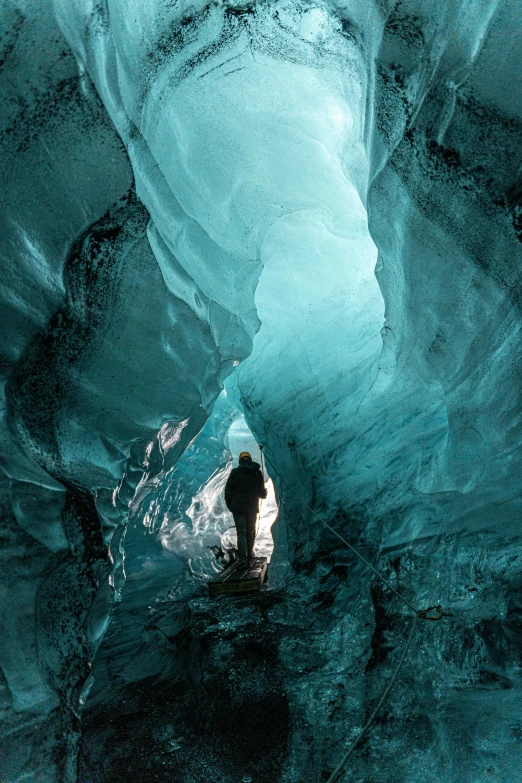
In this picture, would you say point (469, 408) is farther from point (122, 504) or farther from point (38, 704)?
point (38, 704)

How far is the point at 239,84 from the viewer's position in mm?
2945

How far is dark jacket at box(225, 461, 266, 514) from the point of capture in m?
5.76

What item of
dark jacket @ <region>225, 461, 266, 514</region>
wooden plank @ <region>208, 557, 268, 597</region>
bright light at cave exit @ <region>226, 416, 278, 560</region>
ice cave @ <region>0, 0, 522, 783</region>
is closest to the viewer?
ice cave @ <region>0, 0, 522, 783</region>

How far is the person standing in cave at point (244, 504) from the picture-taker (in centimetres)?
577

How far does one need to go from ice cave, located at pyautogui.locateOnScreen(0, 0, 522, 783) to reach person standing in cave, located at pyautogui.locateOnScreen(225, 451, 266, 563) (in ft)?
5.08

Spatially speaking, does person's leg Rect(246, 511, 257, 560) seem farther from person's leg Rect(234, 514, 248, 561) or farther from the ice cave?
the ice cave

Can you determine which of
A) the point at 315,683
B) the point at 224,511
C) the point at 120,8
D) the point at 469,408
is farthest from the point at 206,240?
the point at 224,511

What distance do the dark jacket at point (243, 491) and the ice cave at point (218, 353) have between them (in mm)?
1551

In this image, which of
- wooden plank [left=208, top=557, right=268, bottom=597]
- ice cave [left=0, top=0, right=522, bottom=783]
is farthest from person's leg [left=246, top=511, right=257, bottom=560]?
ice cave [left=0, top=0, right=522, bottom=783]

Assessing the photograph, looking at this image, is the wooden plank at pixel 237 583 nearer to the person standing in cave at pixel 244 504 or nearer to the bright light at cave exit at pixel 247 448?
the person standing in cave at pixel 244 504

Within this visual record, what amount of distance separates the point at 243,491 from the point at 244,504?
0.11 m

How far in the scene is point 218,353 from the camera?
14.1ft

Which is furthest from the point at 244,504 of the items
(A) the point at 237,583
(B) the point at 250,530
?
(A) the point at 237,583

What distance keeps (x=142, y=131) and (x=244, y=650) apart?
2720mm
